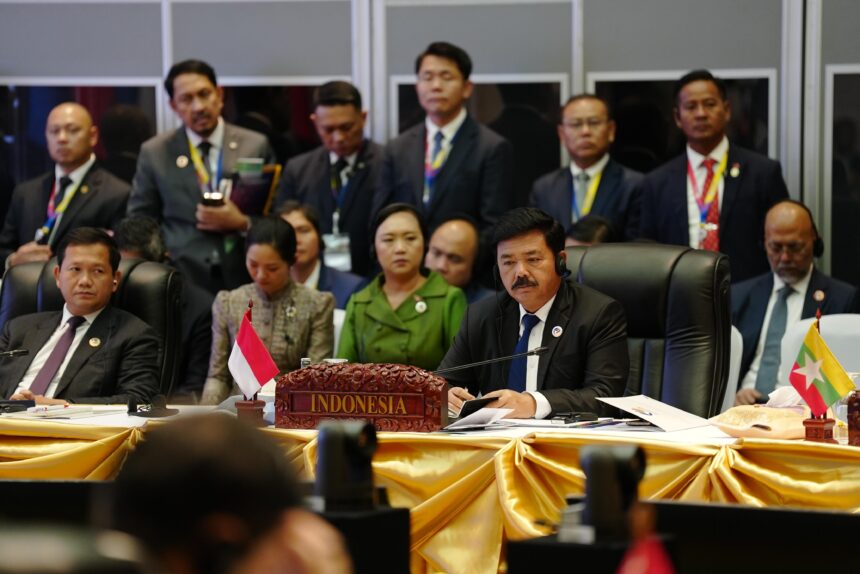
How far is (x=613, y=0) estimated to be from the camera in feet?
21.8

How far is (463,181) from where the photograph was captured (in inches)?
226

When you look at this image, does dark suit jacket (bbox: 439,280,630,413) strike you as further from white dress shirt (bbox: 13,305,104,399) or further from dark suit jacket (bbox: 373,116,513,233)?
dark suit jacket (bbox: 373,116,513,233)

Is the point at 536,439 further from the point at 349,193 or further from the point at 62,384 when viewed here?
the point at 349,193

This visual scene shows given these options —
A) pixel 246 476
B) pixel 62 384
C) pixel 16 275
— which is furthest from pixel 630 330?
pixel 246 476

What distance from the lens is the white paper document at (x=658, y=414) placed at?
306cm

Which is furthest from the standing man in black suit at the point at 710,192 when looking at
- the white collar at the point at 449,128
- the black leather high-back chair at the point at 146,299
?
the black leather high-back chair at the point at 146,299

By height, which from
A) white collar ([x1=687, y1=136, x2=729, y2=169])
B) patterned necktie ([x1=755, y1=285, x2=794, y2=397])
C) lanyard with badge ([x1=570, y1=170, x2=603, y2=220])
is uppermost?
white collar ([x1=687, y1=136, x2=729, y2=169])

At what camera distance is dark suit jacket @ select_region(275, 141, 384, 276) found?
19.7 feet

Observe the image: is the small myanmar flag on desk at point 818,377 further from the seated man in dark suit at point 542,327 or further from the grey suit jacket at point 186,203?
the grey suit jacket at point 186,203

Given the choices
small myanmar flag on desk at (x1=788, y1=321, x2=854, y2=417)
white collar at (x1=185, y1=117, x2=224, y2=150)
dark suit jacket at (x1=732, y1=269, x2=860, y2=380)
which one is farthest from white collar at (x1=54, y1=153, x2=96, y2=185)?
small myanmar flag on desk at (x1=788, y1=321, x2=854, y2=417)

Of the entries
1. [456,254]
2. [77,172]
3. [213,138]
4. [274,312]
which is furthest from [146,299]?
[77,172]

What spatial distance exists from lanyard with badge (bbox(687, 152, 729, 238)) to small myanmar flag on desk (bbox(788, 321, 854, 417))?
261 cm

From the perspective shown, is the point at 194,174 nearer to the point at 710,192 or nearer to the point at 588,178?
the point at 588,178

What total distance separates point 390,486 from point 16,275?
2.29m
